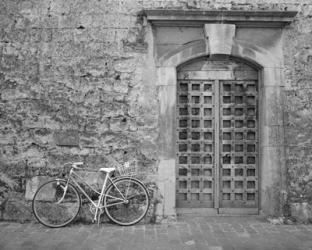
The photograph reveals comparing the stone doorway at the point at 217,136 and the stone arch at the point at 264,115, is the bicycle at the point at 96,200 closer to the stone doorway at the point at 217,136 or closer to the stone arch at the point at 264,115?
the stone arch at the point at 264,115

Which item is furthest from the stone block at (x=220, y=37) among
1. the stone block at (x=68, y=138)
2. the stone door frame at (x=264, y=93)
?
the stone block at (x=68, y=138)

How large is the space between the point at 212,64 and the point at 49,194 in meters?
3.24

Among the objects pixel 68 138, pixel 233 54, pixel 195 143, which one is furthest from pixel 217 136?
pixel 68 138

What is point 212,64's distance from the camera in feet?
19.1

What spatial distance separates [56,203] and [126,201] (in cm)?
104

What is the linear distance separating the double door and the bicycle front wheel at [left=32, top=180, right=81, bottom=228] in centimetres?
164

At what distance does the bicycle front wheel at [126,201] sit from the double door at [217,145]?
67 centimetres

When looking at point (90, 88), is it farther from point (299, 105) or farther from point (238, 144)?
point (299, 105)

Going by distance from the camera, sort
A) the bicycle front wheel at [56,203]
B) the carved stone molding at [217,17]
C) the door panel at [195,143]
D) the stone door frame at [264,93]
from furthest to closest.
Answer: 1. the door panel at [195,143]
2. the stone door frame at [264,93]
3. the carved stone molding at [217,17]
4. the bicycle front wheel at [56,203]

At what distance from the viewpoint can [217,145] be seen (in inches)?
227

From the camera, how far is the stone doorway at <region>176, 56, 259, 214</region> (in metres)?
5.75

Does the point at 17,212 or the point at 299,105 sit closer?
the point at 17,212

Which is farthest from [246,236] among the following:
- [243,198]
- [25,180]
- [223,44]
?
[25,180]

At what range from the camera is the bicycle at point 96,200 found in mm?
5297
